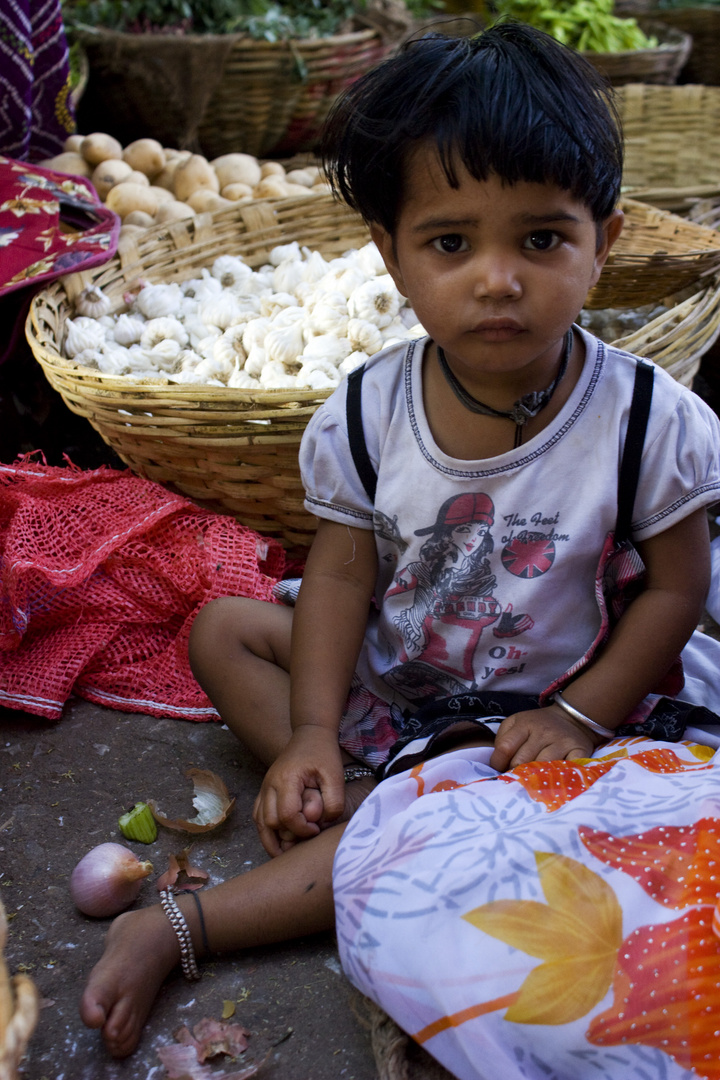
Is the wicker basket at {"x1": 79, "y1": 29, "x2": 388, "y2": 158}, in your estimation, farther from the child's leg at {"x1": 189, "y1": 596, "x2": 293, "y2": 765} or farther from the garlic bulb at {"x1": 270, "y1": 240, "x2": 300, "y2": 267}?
the child's leg at {"x1": 189, "y1": 596, "x2": 293, "y2": 765}

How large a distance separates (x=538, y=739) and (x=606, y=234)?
2.08 ft

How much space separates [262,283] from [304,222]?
0.36m

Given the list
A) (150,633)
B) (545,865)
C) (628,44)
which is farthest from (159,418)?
(628,44)

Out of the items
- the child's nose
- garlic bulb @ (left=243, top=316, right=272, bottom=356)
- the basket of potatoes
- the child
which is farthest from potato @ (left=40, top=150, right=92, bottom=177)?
the child's nose

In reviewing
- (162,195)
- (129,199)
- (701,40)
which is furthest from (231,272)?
(701,40)

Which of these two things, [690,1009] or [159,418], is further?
[159,418]

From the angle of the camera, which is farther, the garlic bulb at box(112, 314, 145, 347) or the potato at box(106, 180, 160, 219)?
the potato at box(106, 180, 160, 219)

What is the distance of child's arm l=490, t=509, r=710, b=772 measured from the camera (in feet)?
3.95

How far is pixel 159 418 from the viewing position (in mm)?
1750

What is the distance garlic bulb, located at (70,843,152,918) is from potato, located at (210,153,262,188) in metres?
2.60

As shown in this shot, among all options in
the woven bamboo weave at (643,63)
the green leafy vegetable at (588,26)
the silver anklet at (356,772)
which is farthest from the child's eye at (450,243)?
the green leafy vegetable at (588,26)

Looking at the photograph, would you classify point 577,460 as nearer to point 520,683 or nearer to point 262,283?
point 520,683

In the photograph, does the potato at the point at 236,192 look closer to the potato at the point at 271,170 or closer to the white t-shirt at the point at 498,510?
the potato at the point at 271,170

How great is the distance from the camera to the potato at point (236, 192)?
10.3ft
